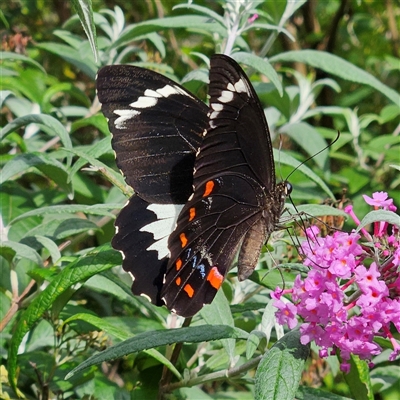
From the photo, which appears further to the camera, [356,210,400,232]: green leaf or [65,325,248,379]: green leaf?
[65,325,248,379]: green leaf

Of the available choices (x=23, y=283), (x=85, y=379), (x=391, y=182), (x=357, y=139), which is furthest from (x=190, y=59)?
(x=85, y=379)

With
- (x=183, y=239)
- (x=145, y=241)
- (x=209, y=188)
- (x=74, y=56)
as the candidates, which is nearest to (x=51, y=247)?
(x=145, y=241)

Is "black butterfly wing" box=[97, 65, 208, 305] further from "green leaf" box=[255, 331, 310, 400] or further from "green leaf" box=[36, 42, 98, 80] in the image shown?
"green leaf" box=[36, 42, 98, 80]

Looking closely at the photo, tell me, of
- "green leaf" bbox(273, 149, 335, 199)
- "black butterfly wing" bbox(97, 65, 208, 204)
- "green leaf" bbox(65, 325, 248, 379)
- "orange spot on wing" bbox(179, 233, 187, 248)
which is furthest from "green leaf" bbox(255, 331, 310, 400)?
"green leaf" bbox(273, 149, 335, 199)

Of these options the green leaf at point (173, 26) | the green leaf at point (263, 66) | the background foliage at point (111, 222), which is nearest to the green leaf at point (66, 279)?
the background foliage at point (111, 222)

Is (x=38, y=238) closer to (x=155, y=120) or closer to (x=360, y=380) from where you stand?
(x=155, y=120)

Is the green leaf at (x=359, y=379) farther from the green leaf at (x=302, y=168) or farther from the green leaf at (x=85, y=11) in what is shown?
the green leaf at (x=85, y=11)
